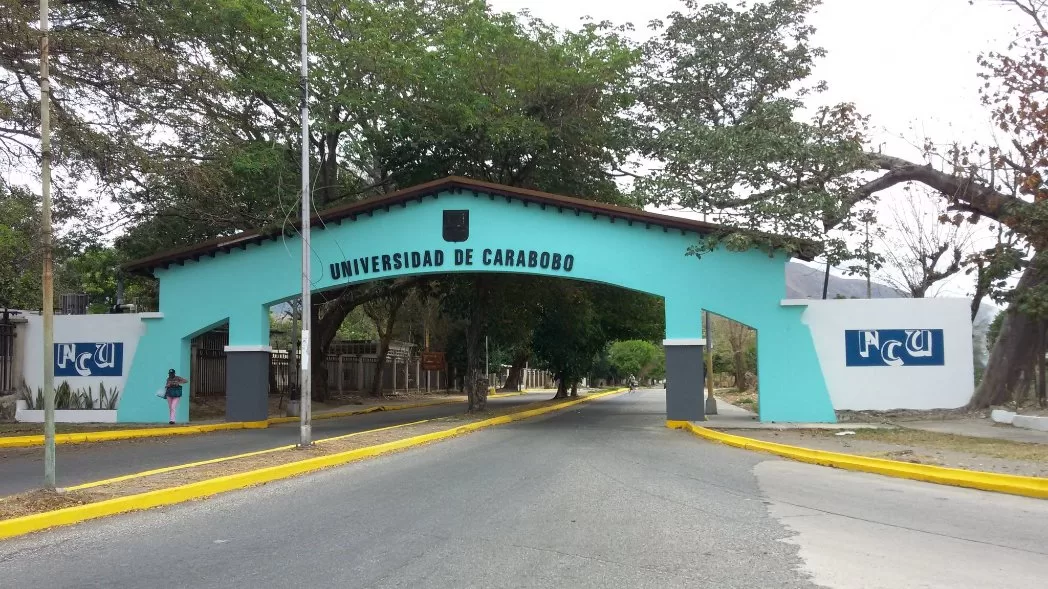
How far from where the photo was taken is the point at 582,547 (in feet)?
22.2

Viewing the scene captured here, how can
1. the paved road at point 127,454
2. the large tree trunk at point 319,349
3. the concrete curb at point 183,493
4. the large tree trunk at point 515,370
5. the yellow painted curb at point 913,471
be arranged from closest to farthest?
the concrete curb at point 183,493
the yellow painted curb at point 913,471
the paved road at point 127,454
the large tree trunk at point 319,349
the large tree trunk at point 515,370

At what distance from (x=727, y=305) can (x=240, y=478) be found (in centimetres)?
1326

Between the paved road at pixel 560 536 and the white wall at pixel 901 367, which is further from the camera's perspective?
the white wall at pixel 901 367

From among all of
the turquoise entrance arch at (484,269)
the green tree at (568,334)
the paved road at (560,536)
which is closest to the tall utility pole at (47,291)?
the paved road at (560,536)

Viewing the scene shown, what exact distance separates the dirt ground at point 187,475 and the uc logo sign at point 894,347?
10385 mm

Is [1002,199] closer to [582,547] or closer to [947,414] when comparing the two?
[947,414]

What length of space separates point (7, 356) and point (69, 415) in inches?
110

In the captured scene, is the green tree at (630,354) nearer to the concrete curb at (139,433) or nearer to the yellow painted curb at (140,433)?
the yellow painted curb at (140,433)

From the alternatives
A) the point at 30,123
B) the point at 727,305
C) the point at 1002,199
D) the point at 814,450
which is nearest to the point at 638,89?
the point at 727,305

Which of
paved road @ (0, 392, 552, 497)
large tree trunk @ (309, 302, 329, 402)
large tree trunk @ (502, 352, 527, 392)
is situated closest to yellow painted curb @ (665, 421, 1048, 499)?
paved road @ (0, 392, 552, 497)

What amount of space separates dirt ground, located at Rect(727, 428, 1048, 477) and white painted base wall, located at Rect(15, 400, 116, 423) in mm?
16164

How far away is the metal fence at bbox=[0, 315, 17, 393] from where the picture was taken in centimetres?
2188

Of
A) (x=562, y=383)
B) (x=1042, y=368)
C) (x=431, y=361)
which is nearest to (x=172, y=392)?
(x=1042, y=368)

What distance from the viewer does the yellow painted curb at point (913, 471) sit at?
9.88 m
